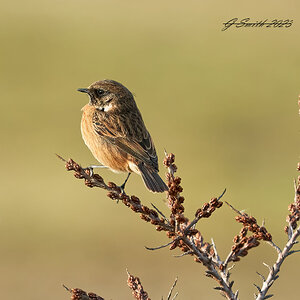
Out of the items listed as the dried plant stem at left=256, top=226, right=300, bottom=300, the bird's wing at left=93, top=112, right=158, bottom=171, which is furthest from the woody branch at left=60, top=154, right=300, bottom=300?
the bird's wing at left=93, top=112, right=158, bottom=171

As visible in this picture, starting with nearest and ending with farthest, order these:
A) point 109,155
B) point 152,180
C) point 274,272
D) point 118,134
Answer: point 274,272
point 152,180
point 109,155
point 118,134

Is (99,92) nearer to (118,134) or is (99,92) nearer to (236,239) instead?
(118,134)

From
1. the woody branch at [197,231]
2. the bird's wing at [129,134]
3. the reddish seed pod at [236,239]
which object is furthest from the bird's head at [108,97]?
the reddish seed pod at [236,239]

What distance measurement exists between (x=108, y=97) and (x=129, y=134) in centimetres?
70

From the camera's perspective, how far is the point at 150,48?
5112 cm

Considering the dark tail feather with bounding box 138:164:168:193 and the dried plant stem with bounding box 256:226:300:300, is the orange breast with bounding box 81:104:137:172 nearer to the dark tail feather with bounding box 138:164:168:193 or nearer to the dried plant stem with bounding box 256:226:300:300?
the dark tail feather with bounding box 138:164:168:193

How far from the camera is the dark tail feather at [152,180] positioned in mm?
6379

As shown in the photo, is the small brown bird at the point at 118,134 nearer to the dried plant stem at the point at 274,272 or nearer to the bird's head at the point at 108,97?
the bird's head at the point at 108,97

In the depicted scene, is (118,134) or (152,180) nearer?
(152,180)

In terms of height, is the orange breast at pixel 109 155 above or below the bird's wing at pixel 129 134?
below

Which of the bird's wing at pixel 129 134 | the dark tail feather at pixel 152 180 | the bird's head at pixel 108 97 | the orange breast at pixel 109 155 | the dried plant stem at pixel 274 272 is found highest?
the bird's head at pixel 108 97

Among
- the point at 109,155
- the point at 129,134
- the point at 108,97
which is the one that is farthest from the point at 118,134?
the point at 108,97

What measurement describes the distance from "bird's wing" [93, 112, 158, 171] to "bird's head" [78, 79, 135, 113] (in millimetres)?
143

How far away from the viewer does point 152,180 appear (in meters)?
6.58
